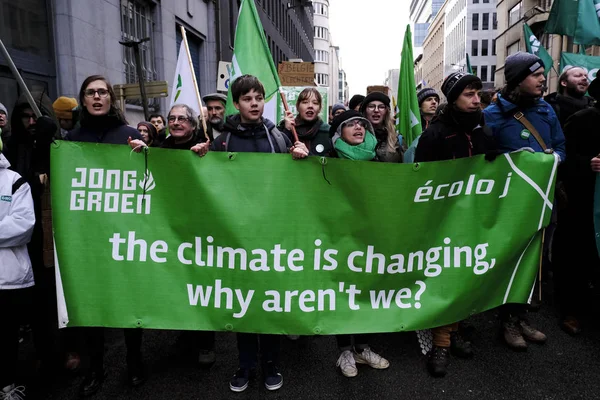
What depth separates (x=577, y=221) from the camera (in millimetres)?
4016

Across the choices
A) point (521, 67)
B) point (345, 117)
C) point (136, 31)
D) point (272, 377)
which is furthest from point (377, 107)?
point (136, 31)

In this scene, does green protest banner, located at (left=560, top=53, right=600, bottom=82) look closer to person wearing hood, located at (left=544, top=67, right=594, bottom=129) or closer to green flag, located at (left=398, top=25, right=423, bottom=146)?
person wearing hood, located at (left=544, top=67, right=594, bottom=129)

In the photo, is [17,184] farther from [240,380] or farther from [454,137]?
[454,137]

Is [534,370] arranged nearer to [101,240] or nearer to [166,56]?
[101,240]

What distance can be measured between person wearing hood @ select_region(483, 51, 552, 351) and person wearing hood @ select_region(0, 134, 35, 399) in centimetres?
322

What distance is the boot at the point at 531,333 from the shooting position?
12.1 ft

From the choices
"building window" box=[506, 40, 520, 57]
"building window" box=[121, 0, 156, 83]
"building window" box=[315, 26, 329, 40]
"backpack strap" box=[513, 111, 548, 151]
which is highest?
"building window" box=[315, 26, 329, 40]

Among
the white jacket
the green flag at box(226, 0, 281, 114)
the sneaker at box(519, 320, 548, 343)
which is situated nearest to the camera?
the white jacket

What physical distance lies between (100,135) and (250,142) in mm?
992

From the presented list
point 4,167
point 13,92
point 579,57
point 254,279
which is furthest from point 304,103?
point 579,57

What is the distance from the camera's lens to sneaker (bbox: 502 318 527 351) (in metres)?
3.58

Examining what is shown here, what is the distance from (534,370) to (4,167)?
359 centimetres

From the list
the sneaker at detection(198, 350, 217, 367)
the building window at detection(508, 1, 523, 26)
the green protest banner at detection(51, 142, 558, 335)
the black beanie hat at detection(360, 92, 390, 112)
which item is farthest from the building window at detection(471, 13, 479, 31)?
the sneaker at detection(198, 350, 217, 367)

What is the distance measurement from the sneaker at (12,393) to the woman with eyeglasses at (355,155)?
2.01 meters
